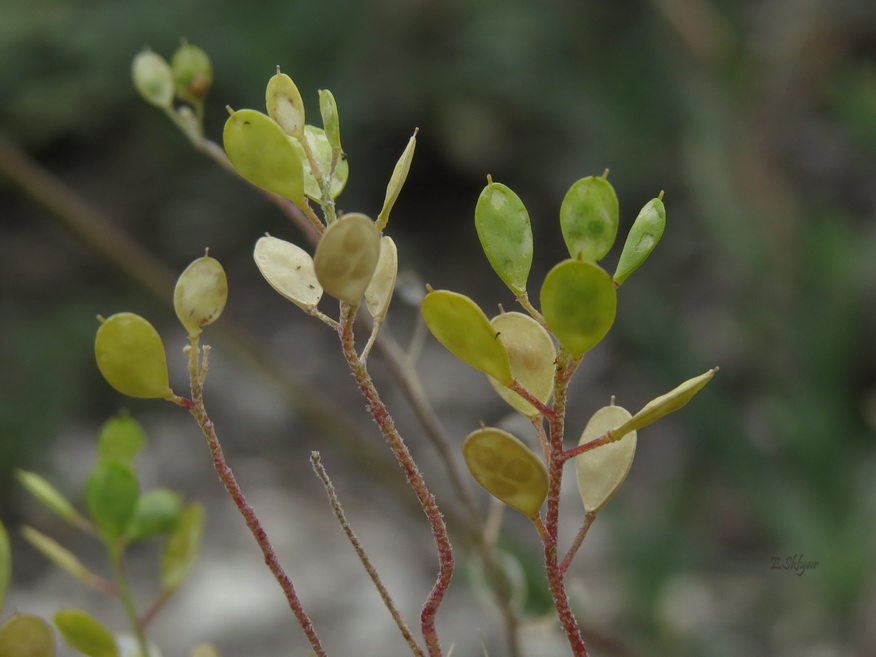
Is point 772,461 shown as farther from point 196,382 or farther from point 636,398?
point 196,382

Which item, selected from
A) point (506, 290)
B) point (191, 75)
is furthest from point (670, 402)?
point (506, 290)

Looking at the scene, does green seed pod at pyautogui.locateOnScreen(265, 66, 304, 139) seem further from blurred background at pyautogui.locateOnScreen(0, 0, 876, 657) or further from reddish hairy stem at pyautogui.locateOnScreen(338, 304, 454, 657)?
blurred background at pyautogui.locateOnScreen(0, 0, 876, 657)

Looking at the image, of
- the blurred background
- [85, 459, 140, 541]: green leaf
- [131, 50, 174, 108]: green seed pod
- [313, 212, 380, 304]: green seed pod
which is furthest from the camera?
the blurred background

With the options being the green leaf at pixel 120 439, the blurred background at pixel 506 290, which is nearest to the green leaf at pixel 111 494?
the green leaf at pixel 120 439

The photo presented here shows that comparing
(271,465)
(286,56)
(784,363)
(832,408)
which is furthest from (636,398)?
(286,56)

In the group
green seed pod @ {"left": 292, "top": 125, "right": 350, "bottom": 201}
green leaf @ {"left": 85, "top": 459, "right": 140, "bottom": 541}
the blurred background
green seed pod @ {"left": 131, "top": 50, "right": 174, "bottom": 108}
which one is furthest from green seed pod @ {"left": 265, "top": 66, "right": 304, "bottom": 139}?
the blurred background
